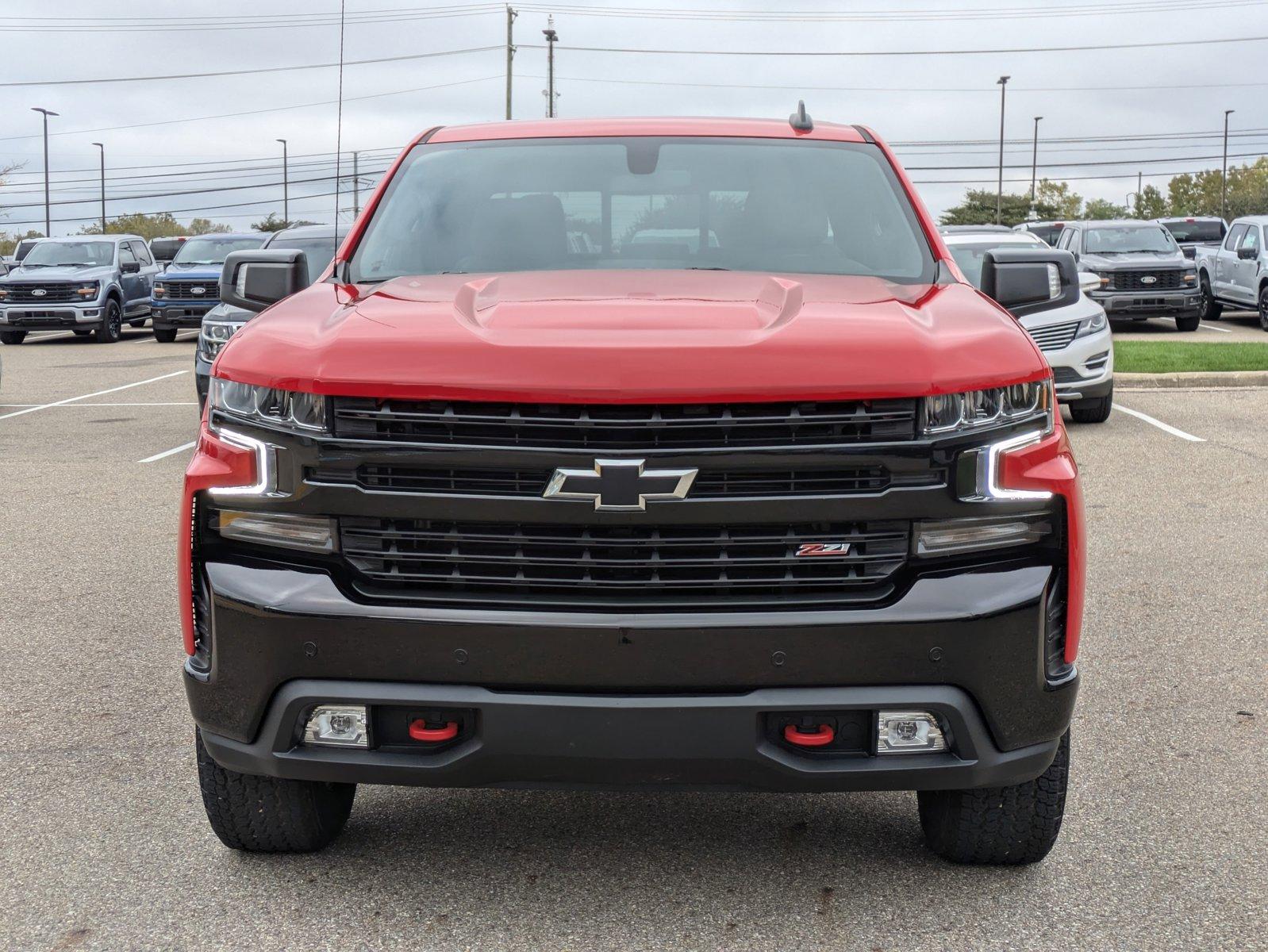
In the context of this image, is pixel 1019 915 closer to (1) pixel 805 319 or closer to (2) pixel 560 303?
(1) pixel 805 319

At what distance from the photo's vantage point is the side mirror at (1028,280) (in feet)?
14.0

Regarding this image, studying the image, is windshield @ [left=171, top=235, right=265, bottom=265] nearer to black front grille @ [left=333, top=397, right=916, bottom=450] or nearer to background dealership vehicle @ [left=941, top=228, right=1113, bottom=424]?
background dealership vehicle @ [left=941, top=228, right=1113, bottom=424]

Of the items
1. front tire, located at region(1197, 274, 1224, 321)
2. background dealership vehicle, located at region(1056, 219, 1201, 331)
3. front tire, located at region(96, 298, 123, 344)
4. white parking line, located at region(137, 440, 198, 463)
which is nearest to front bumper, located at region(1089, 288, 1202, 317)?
background dealership vehicle, located at region(1056, 219, 1201, 331)

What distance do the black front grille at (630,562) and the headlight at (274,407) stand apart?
0.76ft

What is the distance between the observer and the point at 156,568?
24.2ft

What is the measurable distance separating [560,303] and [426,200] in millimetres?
1252

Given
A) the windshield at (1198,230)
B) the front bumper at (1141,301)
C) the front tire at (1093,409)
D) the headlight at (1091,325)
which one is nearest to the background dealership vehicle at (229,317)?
the headlight at (1091,325)

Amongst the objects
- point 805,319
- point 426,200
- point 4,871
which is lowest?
point 4,871

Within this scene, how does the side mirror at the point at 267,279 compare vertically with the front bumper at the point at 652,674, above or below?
above

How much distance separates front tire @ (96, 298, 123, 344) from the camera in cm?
2694

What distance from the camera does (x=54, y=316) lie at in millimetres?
26422

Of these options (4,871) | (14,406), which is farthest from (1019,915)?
(14,406)

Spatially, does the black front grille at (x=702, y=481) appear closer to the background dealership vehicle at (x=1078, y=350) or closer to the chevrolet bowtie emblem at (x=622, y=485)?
the chevrolet bowtie emblem at (x=622, y=485)

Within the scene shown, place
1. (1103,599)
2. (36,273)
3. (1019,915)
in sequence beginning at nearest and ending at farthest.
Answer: (1019,915) → (1103,599) → (36,273)
